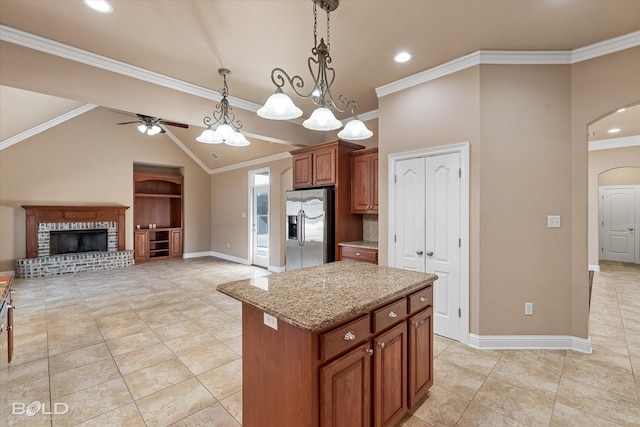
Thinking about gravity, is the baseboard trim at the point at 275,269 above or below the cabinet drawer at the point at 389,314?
below

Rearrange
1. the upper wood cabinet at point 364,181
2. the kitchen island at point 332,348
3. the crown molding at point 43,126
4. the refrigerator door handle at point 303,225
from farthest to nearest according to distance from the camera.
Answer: the crown molding at point 43,126 → the refrigerator door handle at point 303,225 → the upper wood cabinet at point 364,181 → the kitchen island at point 332,348

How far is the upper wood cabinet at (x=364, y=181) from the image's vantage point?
4.27m

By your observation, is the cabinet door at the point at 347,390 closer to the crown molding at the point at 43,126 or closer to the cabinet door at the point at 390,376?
the cabinet door at the point at 390,376

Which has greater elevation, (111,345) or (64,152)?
(64,152)

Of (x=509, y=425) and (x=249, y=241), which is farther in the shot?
(x=249, y=241)

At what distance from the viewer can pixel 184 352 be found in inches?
114

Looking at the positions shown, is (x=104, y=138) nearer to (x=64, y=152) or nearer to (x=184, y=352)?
(x=64, y=152)

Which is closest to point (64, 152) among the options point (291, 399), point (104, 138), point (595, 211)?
point (104, 138)

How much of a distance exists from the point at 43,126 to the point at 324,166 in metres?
6.44

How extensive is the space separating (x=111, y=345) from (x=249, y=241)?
4.61 meters

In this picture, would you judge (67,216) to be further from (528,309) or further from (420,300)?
(528,309)

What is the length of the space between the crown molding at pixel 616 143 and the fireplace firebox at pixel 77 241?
11.7 metres

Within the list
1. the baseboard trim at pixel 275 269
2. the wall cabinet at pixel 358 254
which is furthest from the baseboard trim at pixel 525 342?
the baseboard trim at pixel 275 269

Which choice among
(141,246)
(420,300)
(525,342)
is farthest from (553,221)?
(141,246)
